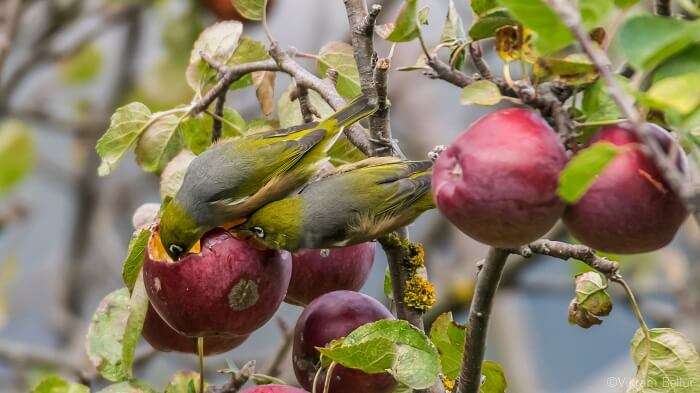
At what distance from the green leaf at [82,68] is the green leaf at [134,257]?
113 inches

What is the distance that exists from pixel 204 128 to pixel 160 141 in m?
0.07

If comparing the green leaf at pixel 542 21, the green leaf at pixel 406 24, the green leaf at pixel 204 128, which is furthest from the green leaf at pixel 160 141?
the green leaf at pixel 542 21

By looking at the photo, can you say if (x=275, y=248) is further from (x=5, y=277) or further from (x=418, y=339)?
(x=5, y=277)

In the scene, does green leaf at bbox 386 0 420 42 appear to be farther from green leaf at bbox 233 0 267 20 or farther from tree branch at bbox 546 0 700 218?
green leaf at bbox 233 0 267 20

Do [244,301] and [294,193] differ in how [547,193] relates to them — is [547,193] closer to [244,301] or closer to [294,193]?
[244,301]

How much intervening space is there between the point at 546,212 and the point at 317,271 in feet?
1.90

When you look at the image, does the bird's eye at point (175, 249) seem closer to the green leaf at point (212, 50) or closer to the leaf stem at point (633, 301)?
the green leaf at point (212, 50)

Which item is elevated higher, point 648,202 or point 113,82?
point 648,202

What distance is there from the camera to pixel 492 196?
0.86m

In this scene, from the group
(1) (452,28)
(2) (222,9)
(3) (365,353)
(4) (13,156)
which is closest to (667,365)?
(3) (365,353)

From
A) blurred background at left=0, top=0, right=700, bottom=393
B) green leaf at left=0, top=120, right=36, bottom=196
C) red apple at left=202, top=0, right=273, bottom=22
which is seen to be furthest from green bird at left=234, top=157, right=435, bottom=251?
red apple at left=202, top=0, right=273, bottom=22

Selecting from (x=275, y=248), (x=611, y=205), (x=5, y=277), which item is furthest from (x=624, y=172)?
(x=5, y=277)

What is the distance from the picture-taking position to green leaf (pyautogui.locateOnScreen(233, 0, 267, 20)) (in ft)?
4.84

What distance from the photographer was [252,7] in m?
1.49
